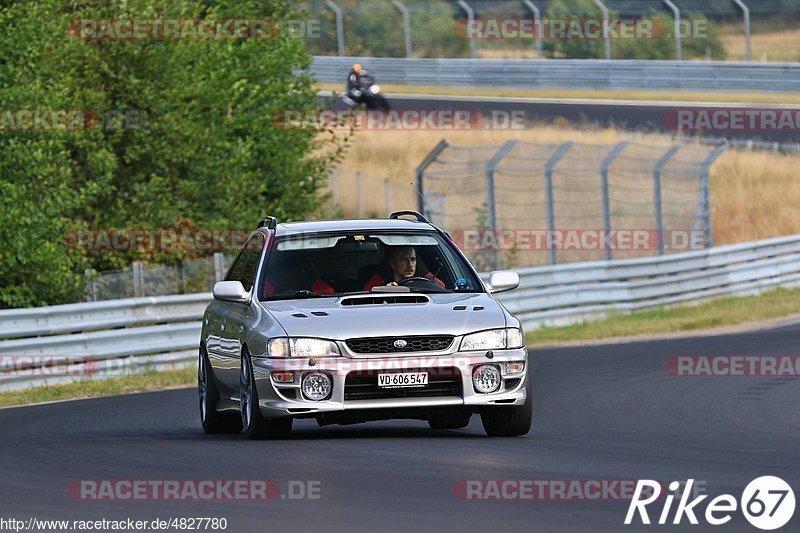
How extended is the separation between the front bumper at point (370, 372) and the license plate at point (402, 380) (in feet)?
0.10

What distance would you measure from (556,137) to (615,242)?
10519mm

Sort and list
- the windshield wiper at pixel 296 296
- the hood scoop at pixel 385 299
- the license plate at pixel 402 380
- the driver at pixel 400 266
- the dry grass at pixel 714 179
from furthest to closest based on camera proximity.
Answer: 1. the dry grass at pixel 714 179
2. the driver at pixel 400 266
3. the windshield wiper at pixel 296 296
4. the hood scoop at pixel 385 299
5. the license plate at pixel 402 380

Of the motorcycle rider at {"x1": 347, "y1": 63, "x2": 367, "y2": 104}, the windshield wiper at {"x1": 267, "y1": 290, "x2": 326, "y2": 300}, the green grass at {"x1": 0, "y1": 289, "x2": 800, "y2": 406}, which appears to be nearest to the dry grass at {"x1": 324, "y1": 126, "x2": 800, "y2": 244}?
the motorcycle rider at {"x1": 347, "y1": 63, "x2": 367, "y2": 104}

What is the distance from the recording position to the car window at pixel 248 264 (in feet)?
38.3

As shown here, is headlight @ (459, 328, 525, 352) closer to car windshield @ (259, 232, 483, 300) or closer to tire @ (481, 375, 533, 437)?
tire @ (481, 375, 533, 437)

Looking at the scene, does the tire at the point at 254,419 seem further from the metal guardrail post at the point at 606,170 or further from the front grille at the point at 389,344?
the metal guardrail post at the point at 606,170

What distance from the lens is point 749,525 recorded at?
23.1ft

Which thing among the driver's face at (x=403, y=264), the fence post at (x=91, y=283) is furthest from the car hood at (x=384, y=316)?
the fence post at (x=91, y=283)

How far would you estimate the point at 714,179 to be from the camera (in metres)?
40.9

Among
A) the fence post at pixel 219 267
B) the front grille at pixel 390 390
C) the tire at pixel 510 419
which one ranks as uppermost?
the front grille at pixel 390 390

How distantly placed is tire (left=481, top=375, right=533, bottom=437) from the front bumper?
0.90ft

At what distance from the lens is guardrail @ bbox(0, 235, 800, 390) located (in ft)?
61.7

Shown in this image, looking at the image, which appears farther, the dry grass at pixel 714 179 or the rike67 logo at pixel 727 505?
the dry grass at pixel 714 179

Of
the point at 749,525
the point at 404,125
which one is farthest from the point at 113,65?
the point at 404,125
